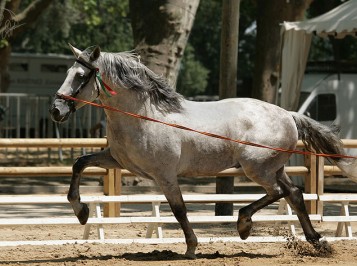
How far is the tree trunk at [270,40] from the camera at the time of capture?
23266 millimetres

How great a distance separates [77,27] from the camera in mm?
58375

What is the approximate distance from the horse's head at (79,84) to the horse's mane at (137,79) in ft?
0.48

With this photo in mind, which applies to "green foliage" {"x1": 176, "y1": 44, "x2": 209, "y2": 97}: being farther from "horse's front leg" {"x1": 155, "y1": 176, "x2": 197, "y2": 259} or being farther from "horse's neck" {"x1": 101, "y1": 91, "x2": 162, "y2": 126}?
"horse's front leg" {"x1": 155, "y1": 176, "x2": 197, "y2": 259}

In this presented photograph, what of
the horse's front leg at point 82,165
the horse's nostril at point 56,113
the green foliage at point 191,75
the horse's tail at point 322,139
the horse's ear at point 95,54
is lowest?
the green foliage at point 191,75

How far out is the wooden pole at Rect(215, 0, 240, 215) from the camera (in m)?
14.4

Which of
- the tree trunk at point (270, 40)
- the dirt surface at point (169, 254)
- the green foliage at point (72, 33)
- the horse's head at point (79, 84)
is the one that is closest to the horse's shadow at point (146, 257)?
the dirt surface at point (169, 254)

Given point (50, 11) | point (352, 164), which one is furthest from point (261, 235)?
point (50, 11)

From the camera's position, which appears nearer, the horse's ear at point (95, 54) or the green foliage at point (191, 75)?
the horse's ear at point (95, 54)

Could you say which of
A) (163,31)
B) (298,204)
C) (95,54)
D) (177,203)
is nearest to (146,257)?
(177,203)

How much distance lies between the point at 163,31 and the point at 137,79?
8.71m

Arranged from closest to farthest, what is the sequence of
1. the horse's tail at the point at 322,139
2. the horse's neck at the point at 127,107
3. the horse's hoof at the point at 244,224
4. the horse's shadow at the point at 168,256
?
the horse's neck at the point at 127,107
the horse's shadow at the point at 168,256
the horse's hoof at the point at 244,224
the horse's tail at the point at 322,139

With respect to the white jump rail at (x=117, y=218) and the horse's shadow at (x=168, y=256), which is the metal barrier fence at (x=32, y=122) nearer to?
the white jump rail at (x=117, y=218)

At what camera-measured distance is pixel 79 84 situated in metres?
10.0

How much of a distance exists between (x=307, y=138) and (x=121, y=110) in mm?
2429
